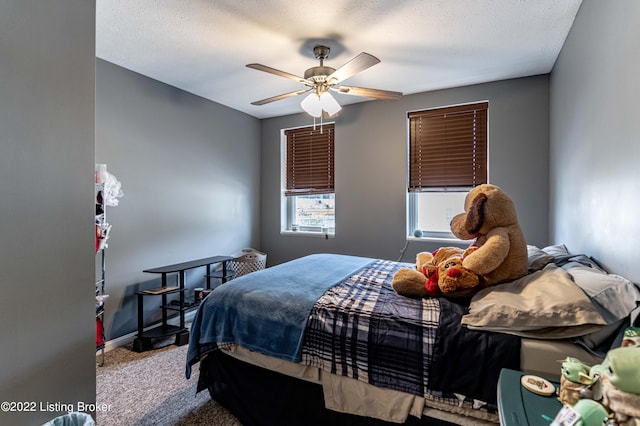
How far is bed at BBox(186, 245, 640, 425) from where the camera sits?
45.3 inches

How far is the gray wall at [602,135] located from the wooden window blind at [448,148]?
804 millimetres

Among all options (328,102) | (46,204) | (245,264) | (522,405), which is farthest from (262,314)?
(245,264)

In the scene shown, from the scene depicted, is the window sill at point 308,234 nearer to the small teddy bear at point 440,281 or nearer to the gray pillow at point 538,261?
the small teddy bear at point 440,281

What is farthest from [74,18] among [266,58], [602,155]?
[602,155]

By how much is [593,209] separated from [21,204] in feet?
8.87

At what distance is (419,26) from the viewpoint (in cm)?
208

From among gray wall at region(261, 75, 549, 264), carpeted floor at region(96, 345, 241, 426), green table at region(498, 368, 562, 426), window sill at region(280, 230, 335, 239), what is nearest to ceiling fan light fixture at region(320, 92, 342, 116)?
gray wall at region(261, 75, 549, 264)

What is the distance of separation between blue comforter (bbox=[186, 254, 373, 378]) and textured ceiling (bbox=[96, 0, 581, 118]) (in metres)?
1.74

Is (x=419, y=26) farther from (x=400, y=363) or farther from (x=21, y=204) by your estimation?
(x=21, y=204)

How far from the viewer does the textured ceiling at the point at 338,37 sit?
6.22ft

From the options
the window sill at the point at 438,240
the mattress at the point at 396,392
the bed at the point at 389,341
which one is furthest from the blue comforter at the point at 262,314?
the window sill at the point at 438,240

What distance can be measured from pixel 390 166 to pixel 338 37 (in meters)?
1.63

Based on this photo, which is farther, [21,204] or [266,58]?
[266,58]

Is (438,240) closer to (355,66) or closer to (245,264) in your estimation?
(355,66)
